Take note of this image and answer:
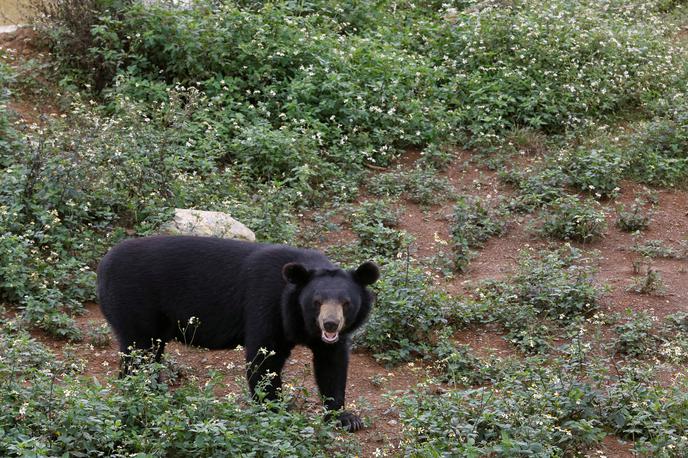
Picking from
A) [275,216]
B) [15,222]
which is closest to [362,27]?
[275,216]

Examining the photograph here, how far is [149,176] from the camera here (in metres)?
9.71

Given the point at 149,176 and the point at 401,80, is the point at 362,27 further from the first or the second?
the point at 149,176

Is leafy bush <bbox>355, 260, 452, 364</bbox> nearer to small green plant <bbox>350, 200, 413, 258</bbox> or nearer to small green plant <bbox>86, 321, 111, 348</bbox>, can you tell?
small green plant <bbox>350, 200, 413, 258</bbox>

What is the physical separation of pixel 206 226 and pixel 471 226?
2.81 metres

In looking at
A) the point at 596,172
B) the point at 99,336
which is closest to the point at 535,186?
the point at 596,172

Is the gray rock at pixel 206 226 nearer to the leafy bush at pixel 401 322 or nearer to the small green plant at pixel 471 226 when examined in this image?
the leafy bush at pixel 401 322

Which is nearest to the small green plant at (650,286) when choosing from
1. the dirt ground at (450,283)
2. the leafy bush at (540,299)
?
the dirt ground at (450,283)

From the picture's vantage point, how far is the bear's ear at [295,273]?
6.39 m

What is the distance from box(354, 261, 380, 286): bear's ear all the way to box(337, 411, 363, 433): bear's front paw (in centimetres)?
87

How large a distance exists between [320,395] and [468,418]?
0.99 metres

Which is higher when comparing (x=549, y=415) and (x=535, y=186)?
(x=549, y=415)

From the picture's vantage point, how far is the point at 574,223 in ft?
34.3

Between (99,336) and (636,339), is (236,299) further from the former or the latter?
(636,339)

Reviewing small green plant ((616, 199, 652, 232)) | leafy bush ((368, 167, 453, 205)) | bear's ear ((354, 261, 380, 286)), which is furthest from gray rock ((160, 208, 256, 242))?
small green plant ((616, 199, 652, 232))
